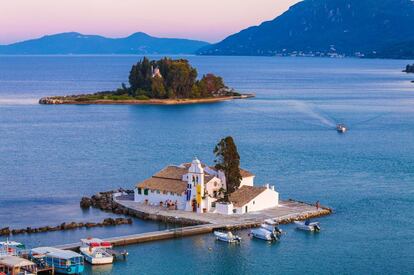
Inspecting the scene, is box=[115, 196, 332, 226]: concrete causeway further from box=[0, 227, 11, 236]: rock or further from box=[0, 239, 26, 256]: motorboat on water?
box=[0, 239, 26, 256]: motorboat on water

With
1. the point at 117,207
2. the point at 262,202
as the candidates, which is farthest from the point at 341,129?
the point at 117,207

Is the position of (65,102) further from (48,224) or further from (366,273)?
(366,273)

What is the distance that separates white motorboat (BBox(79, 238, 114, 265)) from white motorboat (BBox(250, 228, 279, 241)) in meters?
7.00

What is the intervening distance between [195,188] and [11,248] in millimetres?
11175

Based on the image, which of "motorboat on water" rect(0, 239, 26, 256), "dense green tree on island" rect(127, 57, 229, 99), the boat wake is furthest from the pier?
"dense green tree on island" rect(127, 57, 229, 99)

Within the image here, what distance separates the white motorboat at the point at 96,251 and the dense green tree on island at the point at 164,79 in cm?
8212

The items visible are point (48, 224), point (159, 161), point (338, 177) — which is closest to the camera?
point (48, 224)

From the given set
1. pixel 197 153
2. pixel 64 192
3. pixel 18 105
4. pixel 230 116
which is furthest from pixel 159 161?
pixel 18 105

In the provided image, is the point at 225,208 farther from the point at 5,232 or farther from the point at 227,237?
the point at 5,232

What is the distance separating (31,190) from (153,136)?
30.1m

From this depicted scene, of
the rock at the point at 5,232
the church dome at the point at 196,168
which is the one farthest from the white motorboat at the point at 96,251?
the church dome at the point at 196,168

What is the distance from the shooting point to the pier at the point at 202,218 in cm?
4022

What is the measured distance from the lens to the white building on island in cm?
4444

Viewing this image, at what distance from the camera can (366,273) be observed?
36.5m
